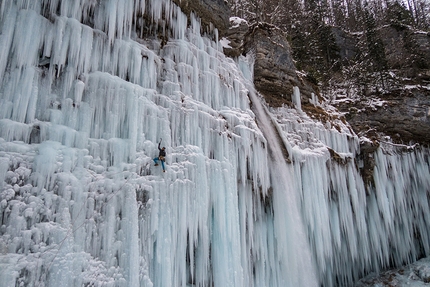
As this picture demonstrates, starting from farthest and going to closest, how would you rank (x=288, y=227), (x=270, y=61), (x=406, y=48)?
(x=406, y=48)
(x=270, y=61)
(x=288, y=227)

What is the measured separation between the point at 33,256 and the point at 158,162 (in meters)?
2.69

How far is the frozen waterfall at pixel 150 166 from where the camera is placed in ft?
15.6

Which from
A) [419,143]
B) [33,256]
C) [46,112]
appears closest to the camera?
[33,256]

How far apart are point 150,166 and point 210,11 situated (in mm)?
6908

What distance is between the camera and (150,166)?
6.08 m

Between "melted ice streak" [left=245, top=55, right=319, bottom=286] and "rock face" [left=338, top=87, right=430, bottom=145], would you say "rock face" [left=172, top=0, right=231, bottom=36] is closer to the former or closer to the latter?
"melted ice streak" [left=245, top=55, right=319, bottom=286]

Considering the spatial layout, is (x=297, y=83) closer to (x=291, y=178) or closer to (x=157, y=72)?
(x=291, y=178)

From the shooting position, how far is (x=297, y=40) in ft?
63.1

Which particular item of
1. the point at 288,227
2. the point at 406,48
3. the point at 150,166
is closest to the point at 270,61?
the point at 288,227

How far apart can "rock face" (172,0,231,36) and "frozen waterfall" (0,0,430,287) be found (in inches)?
16.6

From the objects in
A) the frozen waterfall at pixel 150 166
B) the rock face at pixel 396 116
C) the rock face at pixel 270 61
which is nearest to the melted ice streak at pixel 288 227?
the frozen waterfall at pixel 150 166

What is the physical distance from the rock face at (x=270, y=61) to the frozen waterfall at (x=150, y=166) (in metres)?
0.67

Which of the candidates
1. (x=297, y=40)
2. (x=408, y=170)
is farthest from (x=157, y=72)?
(x=297, y=40)

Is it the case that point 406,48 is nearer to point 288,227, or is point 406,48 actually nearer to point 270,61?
point 270,61
